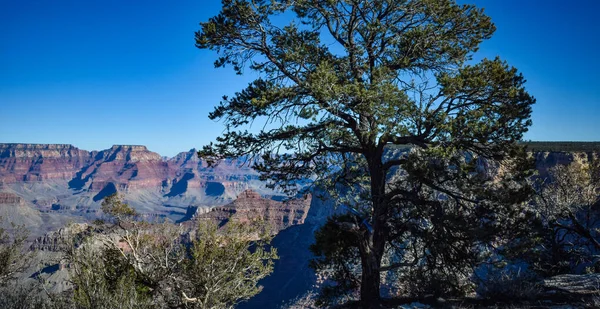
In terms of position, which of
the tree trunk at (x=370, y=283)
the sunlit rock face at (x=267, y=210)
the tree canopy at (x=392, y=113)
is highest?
the tree canopy at (x=392, y=113)

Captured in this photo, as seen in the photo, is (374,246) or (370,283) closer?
(370,283)

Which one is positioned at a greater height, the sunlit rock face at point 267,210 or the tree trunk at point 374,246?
the tree trunk at point 374,246

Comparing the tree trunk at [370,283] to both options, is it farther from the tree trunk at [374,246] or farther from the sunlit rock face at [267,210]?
the sunlit rock face at [267,210]

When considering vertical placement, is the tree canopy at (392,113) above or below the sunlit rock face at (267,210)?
above

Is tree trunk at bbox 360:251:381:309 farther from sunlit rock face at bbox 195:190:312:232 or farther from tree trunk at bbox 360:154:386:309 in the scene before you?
sunlit rock face at bbox 195:190:312:232

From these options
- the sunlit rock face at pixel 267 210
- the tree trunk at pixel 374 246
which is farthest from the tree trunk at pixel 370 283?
the sunlit rock face at pixel 267 210

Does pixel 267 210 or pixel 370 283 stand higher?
pixel 370 283

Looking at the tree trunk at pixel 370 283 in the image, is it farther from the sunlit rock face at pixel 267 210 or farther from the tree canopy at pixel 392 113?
the sunlit rock face at pixel 267 210

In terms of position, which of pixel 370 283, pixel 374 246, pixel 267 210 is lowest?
pixel 267 210

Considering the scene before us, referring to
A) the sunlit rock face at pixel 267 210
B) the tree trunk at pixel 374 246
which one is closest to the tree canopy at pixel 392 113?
the tree trunk at pixel 374 246

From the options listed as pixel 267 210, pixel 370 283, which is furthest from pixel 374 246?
pixel 267 210

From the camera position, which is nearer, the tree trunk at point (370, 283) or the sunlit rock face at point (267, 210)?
the tree trunk at point (370, 283)

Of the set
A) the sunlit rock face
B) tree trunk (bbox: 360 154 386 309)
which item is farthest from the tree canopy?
the sunlit rock face

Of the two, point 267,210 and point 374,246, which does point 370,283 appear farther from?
point 267,210
